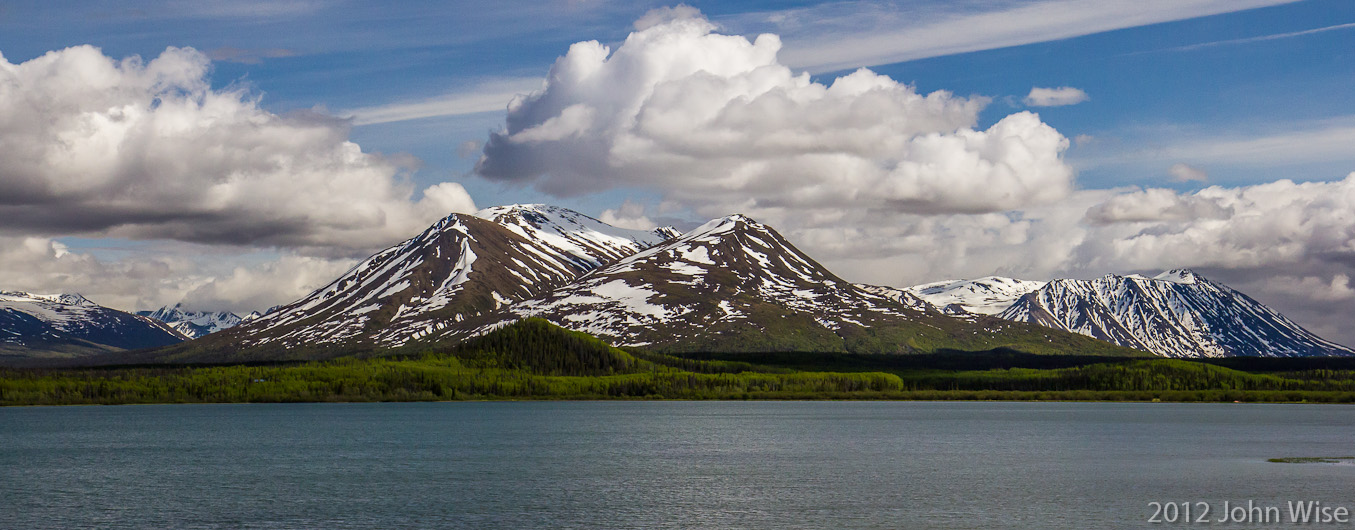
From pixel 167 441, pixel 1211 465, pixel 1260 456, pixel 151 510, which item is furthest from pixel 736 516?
pixel 167 441

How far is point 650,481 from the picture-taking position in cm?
10238

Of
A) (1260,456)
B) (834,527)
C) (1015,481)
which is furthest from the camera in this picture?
(1260,456)

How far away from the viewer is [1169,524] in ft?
238

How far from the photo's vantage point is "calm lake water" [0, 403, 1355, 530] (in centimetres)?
7731

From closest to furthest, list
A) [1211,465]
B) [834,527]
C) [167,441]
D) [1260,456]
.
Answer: [834,527], [1211,465], [1260,456], [167,441]

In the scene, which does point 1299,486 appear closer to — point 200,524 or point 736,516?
point 736,516

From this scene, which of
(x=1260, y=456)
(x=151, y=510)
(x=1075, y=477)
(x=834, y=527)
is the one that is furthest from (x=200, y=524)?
(x=1260, y=456)

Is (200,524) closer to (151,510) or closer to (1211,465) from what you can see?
(151,510)

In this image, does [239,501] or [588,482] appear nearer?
[239,501]

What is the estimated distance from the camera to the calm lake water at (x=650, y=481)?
254 ft

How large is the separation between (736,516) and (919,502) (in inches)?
608

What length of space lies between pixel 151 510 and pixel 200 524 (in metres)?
9.84

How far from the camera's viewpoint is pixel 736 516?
257 feet

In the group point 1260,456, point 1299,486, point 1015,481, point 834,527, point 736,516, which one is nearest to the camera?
point 834,527
